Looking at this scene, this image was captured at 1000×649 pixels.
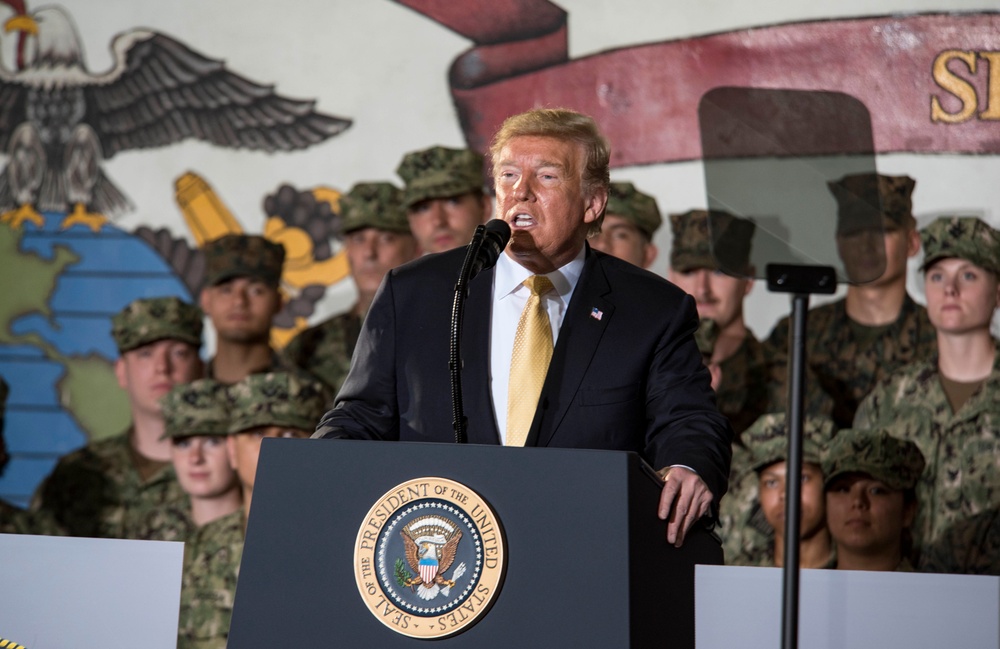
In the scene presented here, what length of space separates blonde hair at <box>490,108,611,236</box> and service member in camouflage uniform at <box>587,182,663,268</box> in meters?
2.49

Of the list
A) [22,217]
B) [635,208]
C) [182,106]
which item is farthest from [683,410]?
[22,217]

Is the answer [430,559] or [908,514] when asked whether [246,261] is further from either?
[430,559]

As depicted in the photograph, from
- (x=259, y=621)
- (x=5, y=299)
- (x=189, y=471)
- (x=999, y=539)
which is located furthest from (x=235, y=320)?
(x=259, y=621)

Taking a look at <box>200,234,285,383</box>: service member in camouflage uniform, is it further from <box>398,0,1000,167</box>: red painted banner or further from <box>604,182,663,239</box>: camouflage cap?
<box>604,182,663,239</box>: camouflage cap

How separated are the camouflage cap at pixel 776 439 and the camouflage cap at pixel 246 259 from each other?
2.07m

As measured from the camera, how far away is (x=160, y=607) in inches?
70.9

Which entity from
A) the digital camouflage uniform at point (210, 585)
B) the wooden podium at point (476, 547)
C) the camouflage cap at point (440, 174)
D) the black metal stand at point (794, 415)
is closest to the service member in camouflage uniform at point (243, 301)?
the camouflage cap at point (440, 174)

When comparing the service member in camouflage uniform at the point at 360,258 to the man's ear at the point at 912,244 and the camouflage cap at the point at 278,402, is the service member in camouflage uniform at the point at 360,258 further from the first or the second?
the man's ear at the point at 912,244

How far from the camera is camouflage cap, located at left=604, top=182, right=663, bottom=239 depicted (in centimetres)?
462

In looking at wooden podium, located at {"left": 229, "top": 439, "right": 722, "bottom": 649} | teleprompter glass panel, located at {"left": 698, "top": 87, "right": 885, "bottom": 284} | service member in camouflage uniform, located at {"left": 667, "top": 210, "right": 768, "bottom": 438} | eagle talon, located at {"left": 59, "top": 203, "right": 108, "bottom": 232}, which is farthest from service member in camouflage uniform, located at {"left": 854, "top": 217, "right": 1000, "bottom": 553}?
eagle talon, located at {"left": 59, "top": 203, "right": 108, "bottom": 232}

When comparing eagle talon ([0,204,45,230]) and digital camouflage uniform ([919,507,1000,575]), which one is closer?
digital camouflage uniform ([919,507,1000,575])

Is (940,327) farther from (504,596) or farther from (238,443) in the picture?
(504,596)

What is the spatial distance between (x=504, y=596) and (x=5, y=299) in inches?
183

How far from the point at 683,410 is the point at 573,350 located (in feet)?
0.65
